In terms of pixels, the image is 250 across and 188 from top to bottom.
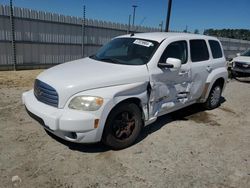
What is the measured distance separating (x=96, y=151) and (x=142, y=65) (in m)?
1.60

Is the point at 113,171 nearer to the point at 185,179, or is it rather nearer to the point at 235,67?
the point at 185,179

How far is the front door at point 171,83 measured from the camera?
4227 millimetres

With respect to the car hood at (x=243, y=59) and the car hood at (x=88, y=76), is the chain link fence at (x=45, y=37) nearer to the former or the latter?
the car hood at (x=243, y=59)

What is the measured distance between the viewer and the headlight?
3348 millimetres

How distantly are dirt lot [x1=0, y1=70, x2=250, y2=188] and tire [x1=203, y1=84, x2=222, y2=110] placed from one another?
3.08 ft

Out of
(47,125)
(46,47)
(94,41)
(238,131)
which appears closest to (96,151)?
(47,125)

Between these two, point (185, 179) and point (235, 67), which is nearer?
point (185, 179)

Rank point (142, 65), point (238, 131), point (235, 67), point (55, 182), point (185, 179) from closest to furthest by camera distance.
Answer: point (55, 182) → point (185, 179) → point (142, 65) → point (238, 131) → point (235, 67)

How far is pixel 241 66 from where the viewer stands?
1208cm

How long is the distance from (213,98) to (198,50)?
1.55 meters

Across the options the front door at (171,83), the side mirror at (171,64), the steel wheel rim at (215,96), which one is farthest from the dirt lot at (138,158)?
the side mirror at (171,64)

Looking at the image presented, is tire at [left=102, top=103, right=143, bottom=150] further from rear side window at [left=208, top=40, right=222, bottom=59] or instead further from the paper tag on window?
rear side window at [left=208, top=40, right=222, bottom=59]

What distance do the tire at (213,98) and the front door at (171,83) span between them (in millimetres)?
1210

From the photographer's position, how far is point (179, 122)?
5.34m
